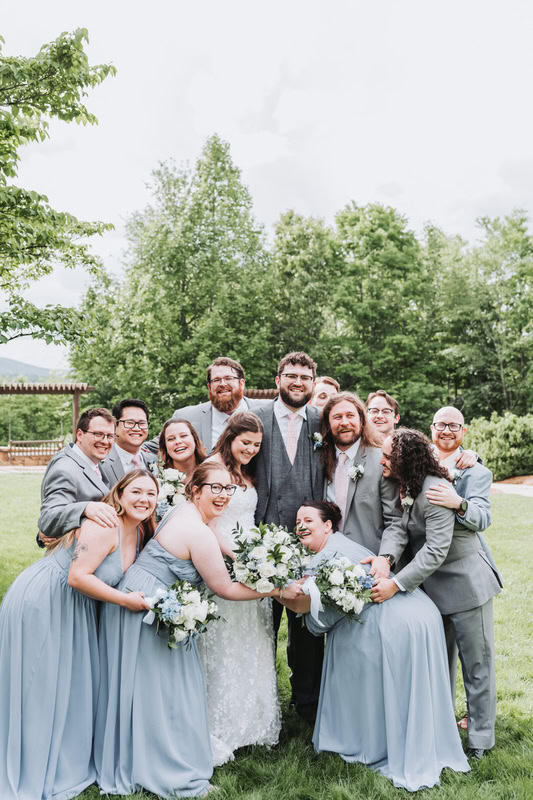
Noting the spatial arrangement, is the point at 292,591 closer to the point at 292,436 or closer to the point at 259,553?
the point at 259,553

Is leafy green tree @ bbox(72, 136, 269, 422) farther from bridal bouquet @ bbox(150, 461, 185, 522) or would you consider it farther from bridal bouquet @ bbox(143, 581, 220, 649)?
bridal bouquet @ bbox(143, 581, 220, 649)

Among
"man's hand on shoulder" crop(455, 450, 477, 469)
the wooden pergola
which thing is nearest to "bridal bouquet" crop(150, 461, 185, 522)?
"man's hand on shoulder" crop(455, 450, 477, 469)

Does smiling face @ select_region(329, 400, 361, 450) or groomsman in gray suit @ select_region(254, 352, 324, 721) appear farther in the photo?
groomsman in gray suit @ select_region(254, 352, 324, 721)

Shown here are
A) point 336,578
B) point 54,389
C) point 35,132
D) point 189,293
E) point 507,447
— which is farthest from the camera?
point 189,293

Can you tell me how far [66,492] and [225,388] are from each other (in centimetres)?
202

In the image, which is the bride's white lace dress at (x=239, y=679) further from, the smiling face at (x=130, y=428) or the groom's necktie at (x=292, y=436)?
the smiling face at (x=130, y=428)

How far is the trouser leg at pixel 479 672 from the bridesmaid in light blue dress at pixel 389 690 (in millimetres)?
270

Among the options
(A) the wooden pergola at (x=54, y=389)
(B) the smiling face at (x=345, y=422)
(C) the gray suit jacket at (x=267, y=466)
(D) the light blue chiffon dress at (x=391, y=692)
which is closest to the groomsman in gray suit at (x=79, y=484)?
(C) the gray suit jacket at (x=267, y=466)

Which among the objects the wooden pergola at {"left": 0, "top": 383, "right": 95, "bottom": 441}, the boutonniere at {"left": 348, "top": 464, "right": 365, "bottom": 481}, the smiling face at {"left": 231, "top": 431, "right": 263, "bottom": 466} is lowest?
the boutonniere at {"left": 348, "top": 464, "right": 365, "bottom": 481}

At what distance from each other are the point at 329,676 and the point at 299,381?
2.31 m

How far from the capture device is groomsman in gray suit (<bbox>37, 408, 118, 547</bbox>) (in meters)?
4.08

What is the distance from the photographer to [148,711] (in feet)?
13.0

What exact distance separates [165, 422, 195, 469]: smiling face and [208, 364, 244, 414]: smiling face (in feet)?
2.62

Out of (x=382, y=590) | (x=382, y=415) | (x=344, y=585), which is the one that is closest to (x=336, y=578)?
(x=344, y=585)
